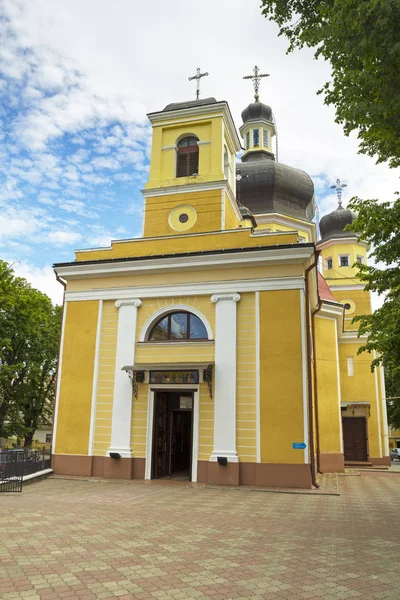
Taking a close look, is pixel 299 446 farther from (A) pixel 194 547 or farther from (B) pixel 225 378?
(A) pixel 194 547

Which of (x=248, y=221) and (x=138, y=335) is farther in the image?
(x=248, y=221)

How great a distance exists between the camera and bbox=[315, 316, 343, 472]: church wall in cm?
1817

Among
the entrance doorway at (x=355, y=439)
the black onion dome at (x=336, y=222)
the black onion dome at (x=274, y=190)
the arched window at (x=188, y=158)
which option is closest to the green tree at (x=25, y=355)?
the arched window at (x=188, y=158)

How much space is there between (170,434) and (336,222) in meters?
20.9

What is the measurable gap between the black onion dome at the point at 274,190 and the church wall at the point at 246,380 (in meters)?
14.0

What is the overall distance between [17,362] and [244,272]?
61.5ft

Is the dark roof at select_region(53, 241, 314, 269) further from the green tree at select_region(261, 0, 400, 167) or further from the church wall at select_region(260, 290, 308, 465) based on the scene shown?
the green tree at select_region(261, 0, 400, 167)

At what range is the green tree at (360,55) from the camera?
20.9 ft

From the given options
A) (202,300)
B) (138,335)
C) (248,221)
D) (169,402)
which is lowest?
(169,402)

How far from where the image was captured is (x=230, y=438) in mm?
13484

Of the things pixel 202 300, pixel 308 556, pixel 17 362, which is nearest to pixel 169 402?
pixel 202 300

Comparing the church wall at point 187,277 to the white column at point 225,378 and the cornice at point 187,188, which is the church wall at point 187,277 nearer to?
the white column at point 225,378

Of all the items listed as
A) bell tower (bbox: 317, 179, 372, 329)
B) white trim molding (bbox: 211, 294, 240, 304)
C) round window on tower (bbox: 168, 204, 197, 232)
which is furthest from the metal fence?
bell tower (bbox: 317, 179, 372, 329)

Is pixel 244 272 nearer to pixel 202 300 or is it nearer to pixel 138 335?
pixel 202 300
